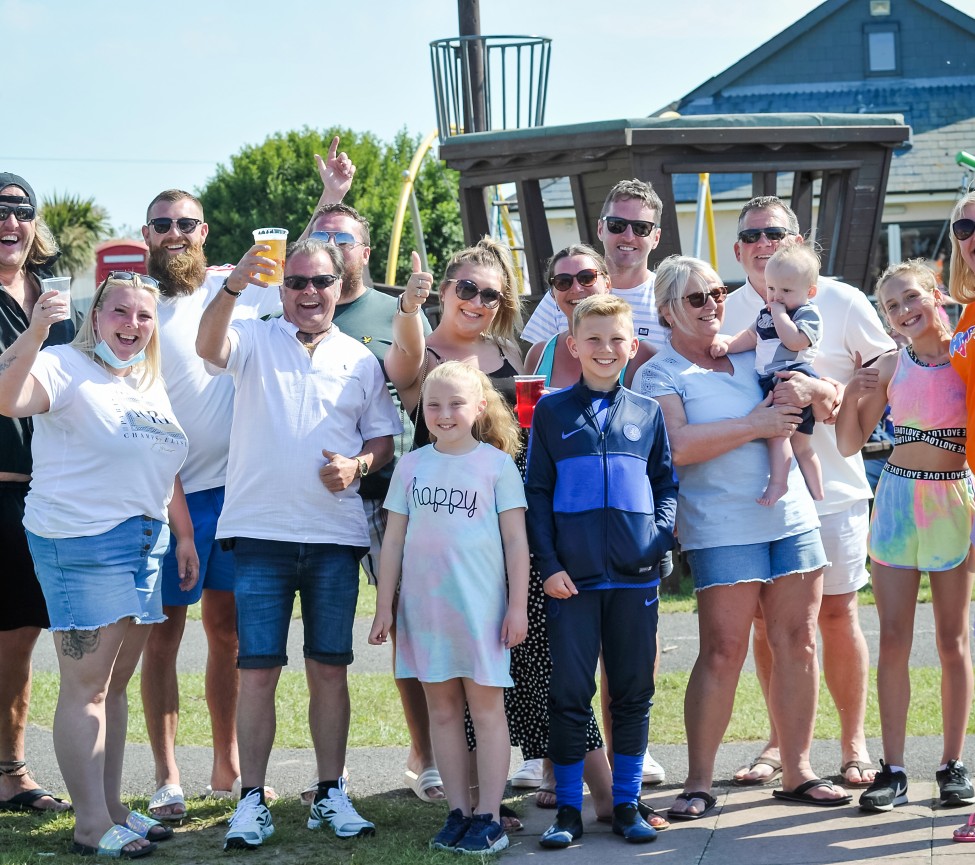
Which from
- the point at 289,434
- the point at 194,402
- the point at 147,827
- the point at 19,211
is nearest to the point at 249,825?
the point at 147,827

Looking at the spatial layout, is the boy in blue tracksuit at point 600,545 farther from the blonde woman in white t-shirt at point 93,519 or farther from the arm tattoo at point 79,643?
the arm tattoo at point 79,643

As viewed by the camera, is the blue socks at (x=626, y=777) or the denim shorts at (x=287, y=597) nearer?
→ the blue socks at (x=626, y=777)

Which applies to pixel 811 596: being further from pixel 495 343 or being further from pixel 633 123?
pixel 633 123

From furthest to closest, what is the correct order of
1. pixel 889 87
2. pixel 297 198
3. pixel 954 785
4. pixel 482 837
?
pixel 297 198 < pixel 889 87 < pixel 954 785 < pixel 482 837

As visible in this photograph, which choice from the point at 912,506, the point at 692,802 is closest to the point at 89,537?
the point at 692,802

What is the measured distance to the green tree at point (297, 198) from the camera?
128 feet

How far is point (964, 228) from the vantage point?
4.26 m

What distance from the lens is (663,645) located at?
27.0ft

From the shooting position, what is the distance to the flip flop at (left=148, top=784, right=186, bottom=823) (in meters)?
4.67

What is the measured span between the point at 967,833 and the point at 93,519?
10.1 feet

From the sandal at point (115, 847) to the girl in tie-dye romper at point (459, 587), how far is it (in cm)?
102

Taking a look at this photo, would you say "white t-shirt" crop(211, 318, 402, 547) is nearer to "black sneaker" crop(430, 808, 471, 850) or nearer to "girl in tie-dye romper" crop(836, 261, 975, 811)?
"black sneaker" crop(430, 808, 471, 850)

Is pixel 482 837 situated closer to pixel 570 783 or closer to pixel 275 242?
pixel 570 783

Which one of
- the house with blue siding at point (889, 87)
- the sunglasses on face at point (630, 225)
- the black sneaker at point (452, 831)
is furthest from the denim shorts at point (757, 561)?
the house with blue siding at point (889, 87)
